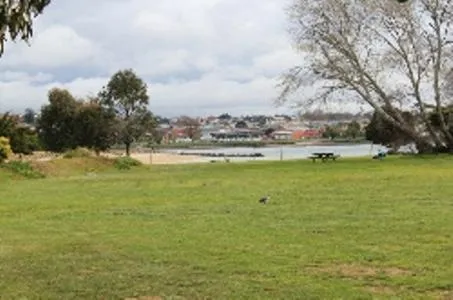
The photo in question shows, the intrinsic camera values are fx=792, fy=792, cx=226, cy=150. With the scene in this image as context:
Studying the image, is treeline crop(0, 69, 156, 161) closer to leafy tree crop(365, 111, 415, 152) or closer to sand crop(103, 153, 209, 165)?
sand crop(103, 153, 209, 165)

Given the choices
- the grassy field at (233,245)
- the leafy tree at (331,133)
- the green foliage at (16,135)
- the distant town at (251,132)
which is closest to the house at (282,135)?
the distant town at (251,132)

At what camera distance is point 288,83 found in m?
42.4

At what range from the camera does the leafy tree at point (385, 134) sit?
52206mm

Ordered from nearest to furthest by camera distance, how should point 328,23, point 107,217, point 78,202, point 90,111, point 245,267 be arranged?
point 245,267
point 107,217
point 78,202
point 328,23
point 90,111

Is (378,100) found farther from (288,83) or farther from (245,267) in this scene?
(245,267)

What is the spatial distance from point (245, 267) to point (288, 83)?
33439 millimetres

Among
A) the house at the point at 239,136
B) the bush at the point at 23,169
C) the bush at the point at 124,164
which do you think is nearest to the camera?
the bush at the point at 23,169

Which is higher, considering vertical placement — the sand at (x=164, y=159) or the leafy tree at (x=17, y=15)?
the leafy tree at (x=17, y=15)

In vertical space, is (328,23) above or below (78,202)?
above

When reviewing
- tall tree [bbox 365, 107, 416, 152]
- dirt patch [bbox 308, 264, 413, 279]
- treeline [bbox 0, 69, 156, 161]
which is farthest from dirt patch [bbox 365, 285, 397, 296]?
treeline [bbox 0, 69, 156, 161]

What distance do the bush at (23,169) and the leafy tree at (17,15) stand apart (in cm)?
2489

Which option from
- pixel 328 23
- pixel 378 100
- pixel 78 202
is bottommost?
pixel 78 202

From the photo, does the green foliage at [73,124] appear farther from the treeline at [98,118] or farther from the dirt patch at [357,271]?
the dirt patch at [357,271]

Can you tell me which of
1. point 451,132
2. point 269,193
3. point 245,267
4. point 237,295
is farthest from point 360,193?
point 451,132
